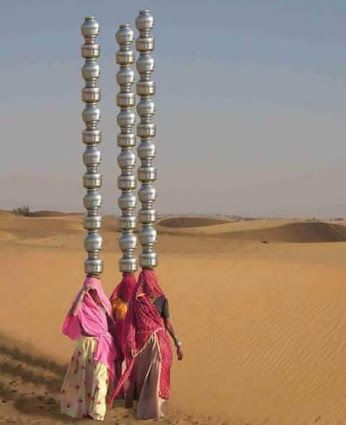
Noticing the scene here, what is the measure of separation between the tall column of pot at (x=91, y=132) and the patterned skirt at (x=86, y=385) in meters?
1.23

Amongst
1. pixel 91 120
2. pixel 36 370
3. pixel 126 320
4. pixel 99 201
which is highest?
pixel 91 120

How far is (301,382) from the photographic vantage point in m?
12.6

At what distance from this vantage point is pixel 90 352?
10297 mm

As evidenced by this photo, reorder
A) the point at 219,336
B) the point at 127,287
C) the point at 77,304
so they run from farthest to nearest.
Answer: the point at 219,336, the point at 127,287, the point at 77,304

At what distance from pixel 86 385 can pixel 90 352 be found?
42 cm

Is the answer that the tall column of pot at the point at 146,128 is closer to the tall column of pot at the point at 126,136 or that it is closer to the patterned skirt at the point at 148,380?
the tall column of pot at the point at 126,136

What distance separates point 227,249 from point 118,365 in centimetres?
2498

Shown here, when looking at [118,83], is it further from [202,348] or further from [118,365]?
[202,348]

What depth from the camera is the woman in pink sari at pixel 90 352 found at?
10.2m

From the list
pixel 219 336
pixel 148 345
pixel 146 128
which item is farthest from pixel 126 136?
pixel 219 336

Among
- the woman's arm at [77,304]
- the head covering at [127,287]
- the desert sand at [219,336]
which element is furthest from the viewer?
the desert sand at [219,336]

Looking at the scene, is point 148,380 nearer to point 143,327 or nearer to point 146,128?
point 143,327

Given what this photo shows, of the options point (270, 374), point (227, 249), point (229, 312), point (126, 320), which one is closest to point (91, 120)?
point (126, 320)

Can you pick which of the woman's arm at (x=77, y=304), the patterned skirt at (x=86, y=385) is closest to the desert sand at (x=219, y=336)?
the patterned skirt at (x=86, y=385)
